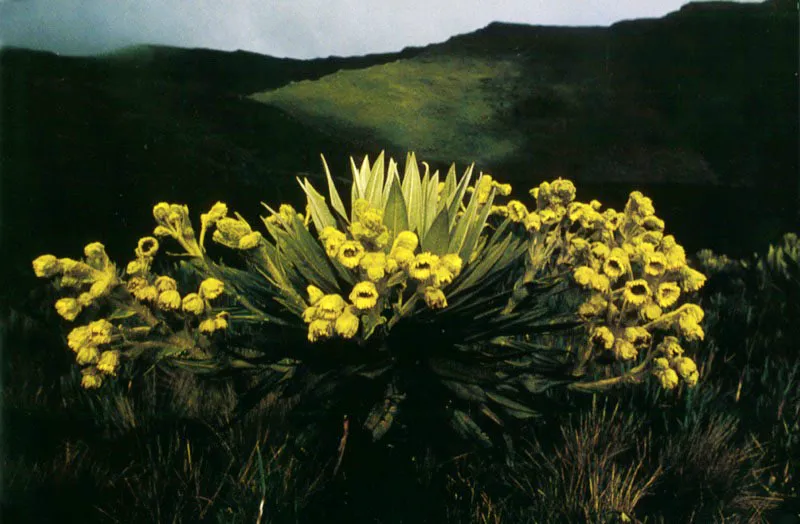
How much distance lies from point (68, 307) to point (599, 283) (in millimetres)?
1770

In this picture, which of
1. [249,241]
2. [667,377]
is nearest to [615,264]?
[667,377]

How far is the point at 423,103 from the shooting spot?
208 inches

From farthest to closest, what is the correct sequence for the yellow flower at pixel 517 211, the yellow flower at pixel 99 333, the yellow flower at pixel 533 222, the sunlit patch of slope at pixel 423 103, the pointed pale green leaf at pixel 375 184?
the sunlit patch of slope at pixel 423 103, the yellow flower at pixel 517 211, the yellow flower at pixel 533 222, the pointed pale green leaf at pixel 375 184, the yellow flower at pixel 99 333

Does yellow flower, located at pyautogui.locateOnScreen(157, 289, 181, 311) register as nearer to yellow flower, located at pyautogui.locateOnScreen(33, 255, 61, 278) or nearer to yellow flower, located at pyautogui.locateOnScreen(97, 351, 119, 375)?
yellow flower, located at pyautogui.locateOnScreen(97, 351, 119, 375)

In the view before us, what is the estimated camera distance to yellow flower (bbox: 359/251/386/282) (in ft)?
6.95

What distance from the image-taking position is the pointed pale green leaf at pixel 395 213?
2443mm

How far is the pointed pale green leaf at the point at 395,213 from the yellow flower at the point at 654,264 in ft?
2.78

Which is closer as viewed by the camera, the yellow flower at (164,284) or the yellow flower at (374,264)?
the yellow flower at (374,264)

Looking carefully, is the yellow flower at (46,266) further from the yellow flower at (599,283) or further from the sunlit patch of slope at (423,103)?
the sunlit patch of slope at (423,103)

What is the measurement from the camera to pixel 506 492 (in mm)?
2627

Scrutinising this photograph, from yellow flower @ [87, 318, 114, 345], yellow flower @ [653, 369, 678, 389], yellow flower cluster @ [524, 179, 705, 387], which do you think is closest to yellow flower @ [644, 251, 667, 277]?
yellow flower cluster @ [524, 179, 705, 387]

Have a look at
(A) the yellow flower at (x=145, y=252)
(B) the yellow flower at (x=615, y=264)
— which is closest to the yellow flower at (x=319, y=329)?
(A) the yellow flower at (x=145, y=252)

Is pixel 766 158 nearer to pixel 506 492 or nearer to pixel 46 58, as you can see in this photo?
pixel 506 492

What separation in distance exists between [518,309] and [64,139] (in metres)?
3.19
